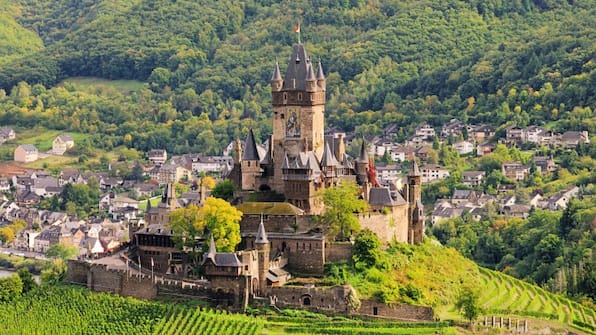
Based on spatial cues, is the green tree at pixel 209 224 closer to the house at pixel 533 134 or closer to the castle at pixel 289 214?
the castle at pixel 289 214

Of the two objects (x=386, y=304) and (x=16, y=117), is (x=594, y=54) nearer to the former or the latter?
(x=16, y=117)

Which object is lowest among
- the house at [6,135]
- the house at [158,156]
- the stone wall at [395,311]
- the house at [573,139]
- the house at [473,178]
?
the stone wall at [395,311]

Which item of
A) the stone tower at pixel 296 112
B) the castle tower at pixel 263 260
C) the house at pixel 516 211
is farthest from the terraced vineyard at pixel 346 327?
the house at pixel 516 211

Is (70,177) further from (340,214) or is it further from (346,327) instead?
(346,327)

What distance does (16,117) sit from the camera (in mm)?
184625

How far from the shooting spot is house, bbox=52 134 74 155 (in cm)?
17138

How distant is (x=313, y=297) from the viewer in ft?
259

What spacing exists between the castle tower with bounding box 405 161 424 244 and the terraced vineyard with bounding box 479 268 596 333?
4.71 m

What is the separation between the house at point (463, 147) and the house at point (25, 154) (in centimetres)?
4948

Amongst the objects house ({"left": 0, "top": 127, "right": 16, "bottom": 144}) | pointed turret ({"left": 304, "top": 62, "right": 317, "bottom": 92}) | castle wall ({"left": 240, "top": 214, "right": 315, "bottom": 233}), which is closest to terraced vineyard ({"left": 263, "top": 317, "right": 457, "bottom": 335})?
castle wall ({"left": 240, "top": 214, "right": 315, "bottom": 233})

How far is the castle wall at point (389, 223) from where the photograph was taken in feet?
278

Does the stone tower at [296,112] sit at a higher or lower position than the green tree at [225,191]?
higher

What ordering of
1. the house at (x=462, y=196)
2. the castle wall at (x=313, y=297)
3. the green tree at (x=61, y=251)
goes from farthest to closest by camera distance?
the green tree at (x=61, y=251) → the house at (x=462, y=196) → the castle wall at (x=313, y=297)

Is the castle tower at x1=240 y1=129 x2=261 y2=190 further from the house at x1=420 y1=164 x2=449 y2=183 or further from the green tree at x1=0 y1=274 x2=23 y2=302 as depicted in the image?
the house at x1=420 y1=164 x2=449 y2=183
